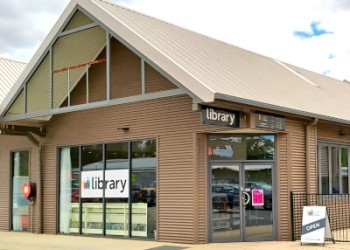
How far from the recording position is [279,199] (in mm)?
14391

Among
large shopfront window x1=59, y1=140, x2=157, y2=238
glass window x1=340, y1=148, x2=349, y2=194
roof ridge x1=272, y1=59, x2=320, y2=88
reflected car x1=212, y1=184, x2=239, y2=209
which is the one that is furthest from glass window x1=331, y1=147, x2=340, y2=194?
large shopfront window x1=59, y1=140, x2=157, y2=238

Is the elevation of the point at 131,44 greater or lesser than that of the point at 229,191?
greater

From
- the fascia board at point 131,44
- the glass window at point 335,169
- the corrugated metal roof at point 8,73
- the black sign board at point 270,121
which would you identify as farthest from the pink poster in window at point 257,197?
the corrugated metal roof at point 8,73

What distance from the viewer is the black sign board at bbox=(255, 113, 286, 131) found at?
13631 mm

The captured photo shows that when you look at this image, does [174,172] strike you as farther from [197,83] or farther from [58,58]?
[58,58]

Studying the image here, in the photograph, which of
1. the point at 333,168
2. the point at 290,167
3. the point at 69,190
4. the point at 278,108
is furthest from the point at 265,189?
the point at 69,190

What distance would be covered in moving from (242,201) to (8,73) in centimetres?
1180

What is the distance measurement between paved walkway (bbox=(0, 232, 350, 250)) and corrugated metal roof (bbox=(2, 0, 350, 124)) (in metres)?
3.30

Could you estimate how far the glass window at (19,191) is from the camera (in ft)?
61.8

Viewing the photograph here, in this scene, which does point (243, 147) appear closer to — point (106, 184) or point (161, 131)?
point (161, 131)

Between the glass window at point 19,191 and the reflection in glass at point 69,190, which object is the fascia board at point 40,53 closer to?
the reflection in glass at point 69,190

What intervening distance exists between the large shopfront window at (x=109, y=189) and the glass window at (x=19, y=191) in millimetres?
1869

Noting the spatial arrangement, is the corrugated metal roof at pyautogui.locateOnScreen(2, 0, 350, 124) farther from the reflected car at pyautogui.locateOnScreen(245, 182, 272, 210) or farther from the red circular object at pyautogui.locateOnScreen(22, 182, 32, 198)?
the red circular object at pyautogui.locateOnScreen(22, 182, 32, 198)

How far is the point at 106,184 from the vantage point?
53.1ft
